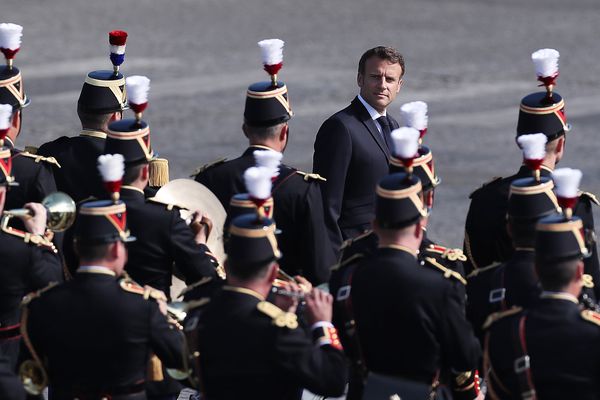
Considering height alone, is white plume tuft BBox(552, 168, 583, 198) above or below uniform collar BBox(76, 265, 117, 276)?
above

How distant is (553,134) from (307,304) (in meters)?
2.63

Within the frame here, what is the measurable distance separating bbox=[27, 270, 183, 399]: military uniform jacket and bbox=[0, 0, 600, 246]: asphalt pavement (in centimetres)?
712

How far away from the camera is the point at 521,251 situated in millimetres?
7953

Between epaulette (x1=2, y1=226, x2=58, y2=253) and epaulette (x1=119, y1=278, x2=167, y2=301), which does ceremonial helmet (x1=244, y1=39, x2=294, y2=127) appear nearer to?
epaulette (x1=2, y1=226, x2=58, y2=253)

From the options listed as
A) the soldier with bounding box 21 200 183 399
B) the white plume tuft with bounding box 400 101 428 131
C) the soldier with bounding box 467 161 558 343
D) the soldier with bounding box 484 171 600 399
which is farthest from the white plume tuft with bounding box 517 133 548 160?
the soldier with bounding box 21 200 183 399

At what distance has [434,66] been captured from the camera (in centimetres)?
2242

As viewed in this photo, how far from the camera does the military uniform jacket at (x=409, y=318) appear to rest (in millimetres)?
7422

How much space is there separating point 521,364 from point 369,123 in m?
3.58

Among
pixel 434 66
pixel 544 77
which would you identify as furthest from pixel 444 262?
pixel 434 66

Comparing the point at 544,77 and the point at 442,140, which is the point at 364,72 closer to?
the point at 544,77

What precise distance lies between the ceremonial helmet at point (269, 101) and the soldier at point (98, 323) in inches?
76.2

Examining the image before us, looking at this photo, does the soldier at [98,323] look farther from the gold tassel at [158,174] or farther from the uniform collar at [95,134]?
the gold tassel at [158,174]

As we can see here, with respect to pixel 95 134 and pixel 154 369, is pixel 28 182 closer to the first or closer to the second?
pixel 95 134

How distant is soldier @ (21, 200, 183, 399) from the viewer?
7.37m
